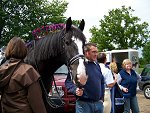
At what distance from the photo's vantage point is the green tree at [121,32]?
4847 cm

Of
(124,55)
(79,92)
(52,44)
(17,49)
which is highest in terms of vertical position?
(124,55)

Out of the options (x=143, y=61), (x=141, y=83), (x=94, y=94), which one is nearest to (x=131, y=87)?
(x=94, y=94)

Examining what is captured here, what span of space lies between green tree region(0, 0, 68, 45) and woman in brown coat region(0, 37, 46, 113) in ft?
93.4

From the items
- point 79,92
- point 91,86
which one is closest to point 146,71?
point 91,86

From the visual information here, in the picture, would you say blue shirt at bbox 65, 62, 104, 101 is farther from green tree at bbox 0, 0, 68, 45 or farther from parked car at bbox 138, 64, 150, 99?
green tree at bbox 0, 0, 68, 45

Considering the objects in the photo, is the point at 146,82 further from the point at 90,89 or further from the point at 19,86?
the point at 19,86

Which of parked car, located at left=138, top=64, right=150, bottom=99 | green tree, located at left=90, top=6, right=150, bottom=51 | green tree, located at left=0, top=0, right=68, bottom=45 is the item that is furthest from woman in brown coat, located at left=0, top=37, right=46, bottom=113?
green tree, located at left=90, top=6, right=150, bottom=51

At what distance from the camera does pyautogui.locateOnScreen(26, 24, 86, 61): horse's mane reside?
5.07 metres

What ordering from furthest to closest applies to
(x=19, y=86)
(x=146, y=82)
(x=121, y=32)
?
(x=121, y=32), (x=146, y=82), (x=19, y=86)

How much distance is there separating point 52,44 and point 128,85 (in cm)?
399

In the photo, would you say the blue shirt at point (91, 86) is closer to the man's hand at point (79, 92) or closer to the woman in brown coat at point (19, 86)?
the man's hand at point (79, 92)

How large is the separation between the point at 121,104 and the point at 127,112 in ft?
0.87

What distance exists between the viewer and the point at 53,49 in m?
5.16

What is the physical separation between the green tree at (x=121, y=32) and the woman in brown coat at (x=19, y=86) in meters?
44.7
